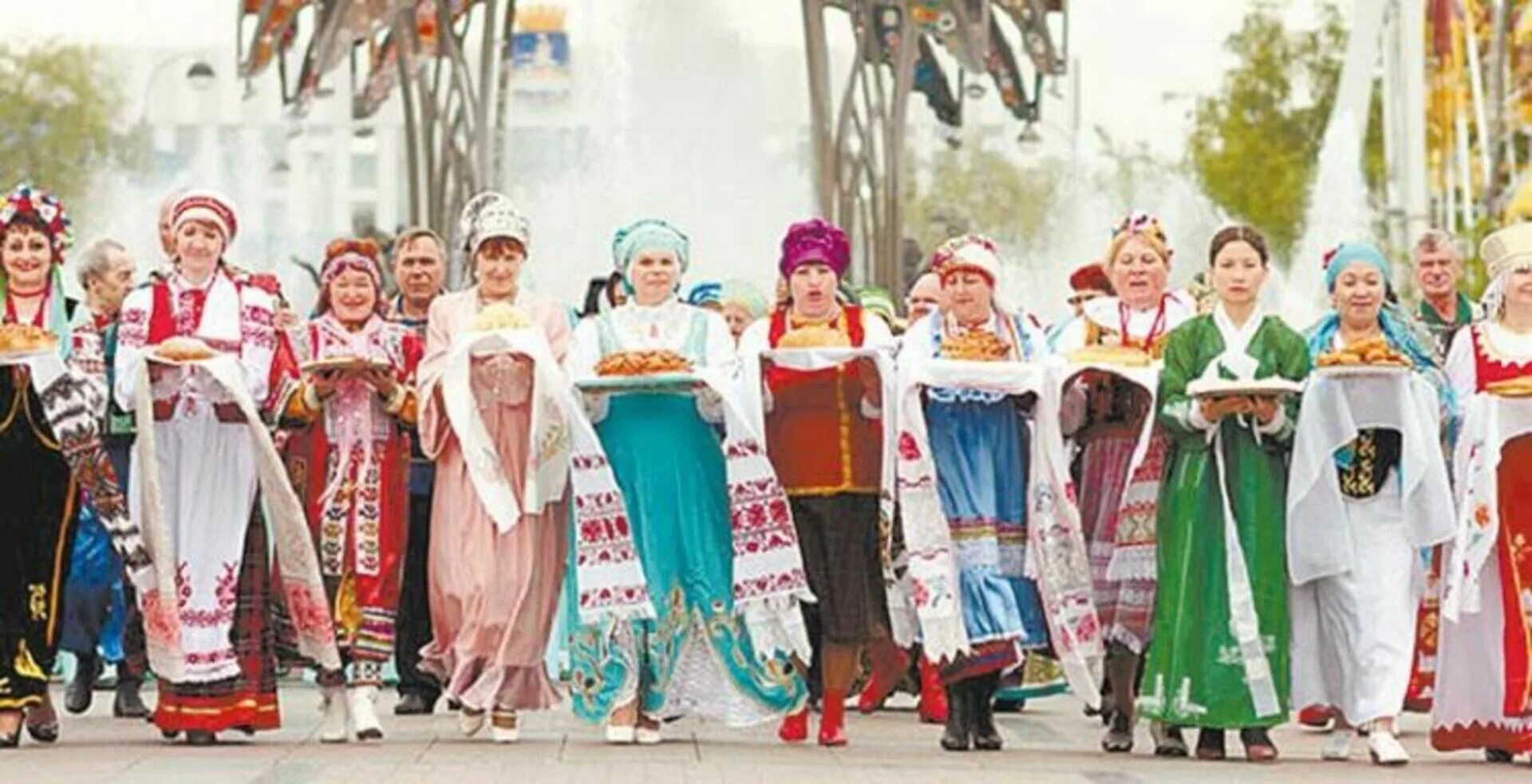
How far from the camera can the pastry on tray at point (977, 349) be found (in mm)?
14359

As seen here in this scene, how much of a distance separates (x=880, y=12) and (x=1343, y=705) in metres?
23.2

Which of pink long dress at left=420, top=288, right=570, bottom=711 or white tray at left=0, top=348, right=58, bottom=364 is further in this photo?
pink long dress at left=420, top=288, right=570, bottom=711

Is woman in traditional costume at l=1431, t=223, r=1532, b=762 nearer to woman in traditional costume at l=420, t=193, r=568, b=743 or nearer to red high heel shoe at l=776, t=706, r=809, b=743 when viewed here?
red high heel shoe at l=776, t=706, r=809, b=743

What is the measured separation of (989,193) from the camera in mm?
85688

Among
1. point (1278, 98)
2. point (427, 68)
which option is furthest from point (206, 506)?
point (1278, 98)

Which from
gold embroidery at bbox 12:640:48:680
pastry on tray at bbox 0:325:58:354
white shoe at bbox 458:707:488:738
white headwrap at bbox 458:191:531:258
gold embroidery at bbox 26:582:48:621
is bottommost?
white shoe at bbox 458:707:488:738

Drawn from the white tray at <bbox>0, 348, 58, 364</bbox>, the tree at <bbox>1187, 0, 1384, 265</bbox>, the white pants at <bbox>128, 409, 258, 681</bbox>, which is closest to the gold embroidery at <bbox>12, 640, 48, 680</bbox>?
the white pants at <bbox>128, 409, 258, 681</bbox>

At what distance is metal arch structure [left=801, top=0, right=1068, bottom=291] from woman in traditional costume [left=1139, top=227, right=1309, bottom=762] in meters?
21.7

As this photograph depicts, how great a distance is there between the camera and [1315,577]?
1402cm

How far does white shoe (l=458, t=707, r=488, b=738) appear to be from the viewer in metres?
14.6

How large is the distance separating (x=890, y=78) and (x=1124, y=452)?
24.6m

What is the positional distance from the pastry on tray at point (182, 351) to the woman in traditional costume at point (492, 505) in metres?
0.87

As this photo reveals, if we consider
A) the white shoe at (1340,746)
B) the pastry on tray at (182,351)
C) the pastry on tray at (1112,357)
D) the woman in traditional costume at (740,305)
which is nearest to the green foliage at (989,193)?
the woman in traditional costume at (740,305)

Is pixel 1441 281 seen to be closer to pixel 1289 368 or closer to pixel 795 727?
pixel 1289 368
